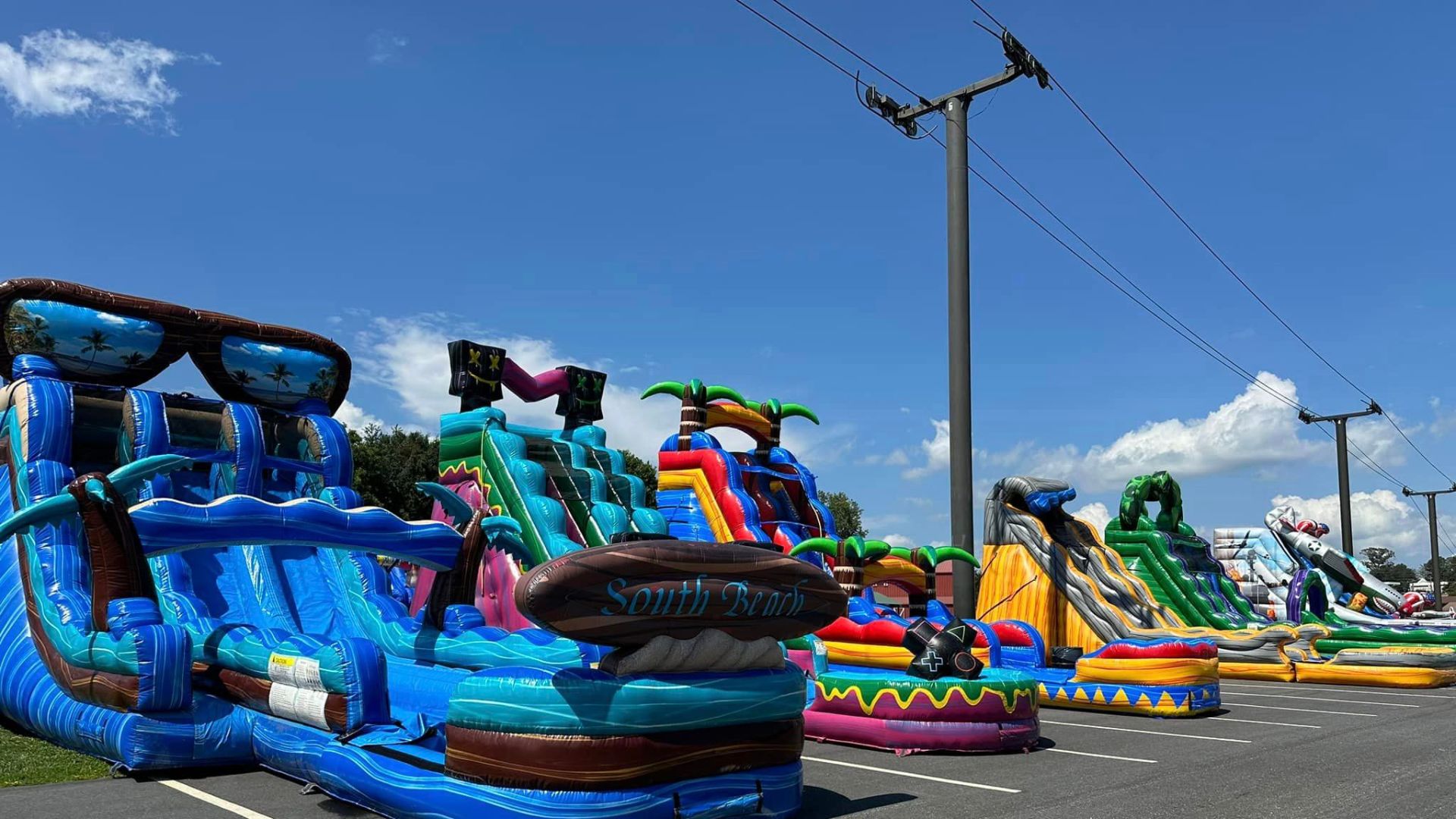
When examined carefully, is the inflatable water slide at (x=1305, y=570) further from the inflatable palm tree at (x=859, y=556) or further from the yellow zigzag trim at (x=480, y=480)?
the yellow zigzag trim at (x=480, y=480)

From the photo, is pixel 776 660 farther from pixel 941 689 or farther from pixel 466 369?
pixel 466 369

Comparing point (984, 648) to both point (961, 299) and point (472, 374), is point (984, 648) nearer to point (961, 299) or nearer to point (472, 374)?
point (961, 299)

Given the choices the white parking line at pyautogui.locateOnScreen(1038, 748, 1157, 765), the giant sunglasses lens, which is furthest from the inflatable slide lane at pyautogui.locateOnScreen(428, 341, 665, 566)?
the white parking line at pyautogui.locateOnScreen(1038, 748, 1157, 765)

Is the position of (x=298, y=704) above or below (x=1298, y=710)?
above

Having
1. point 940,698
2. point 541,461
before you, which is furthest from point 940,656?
point 541,461

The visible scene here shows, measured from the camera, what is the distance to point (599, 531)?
1566 cm

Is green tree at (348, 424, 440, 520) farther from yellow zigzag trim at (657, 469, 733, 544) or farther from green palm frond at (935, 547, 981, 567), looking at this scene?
green palm frond at (935, 547, 981, 567)

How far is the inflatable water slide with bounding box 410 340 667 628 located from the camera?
586 inches

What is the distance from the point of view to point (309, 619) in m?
11.5

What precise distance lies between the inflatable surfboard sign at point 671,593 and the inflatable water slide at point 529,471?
7.20 metres

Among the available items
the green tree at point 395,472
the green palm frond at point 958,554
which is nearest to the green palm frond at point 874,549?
the green palm frond at point 958,554

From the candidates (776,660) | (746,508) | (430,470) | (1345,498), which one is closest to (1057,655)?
(746,508)

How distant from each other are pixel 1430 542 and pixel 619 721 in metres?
50.1

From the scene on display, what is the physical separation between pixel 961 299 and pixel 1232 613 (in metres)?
11.9
